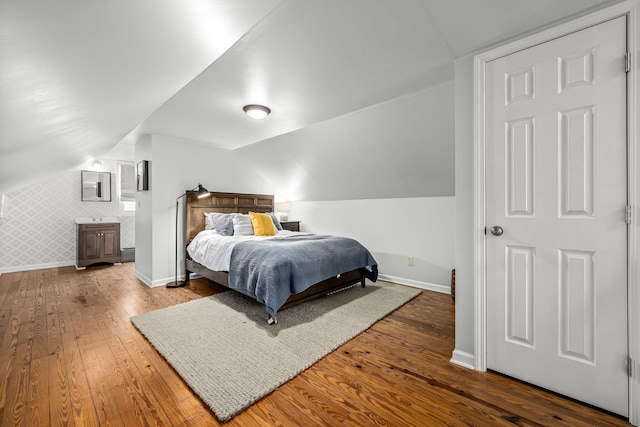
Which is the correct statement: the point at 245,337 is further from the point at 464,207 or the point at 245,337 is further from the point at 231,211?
the point at 231,211

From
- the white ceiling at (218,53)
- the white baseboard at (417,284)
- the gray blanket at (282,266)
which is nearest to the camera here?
the white ceiling at (218,53)

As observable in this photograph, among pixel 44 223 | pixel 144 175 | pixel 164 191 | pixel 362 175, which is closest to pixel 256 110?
pixel 362 175

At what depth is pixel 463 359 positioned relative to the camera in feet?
6.48

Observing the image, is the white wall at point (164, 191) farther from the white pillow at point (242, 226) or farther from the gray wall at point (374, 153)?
the white pillow at point (242, 226)

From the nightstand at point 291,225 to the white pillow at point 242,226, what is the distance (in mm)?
1228

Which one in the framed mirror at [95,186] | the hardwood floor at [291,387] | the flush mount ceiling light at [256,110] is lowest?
the hardwood floor at [291,387]

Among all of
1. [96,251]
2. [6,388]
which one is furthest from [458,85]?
[96,251]

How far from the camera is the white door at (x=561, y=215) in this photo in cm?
149

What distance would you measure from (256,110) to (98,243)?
4.55 metres

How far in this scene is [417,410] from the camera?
1.54m

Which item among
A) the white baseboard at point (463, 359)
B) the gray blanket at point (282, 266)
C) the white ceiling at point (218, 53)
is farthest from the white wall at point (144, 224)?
the white baseboard at point (463, 359)

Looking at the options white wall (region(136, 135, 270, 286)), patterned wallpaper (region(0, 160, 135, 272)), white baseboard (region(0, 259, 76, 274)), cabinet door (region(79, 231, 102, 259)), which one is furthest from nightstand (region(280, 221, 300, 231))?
white baseboard (region(0, 259, 76, 274))

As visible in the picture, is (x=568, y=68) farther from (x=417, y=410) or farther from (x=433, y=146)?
(x=417, y=410)

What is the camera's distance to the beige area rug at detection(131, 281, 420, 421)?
1747 millimetres
